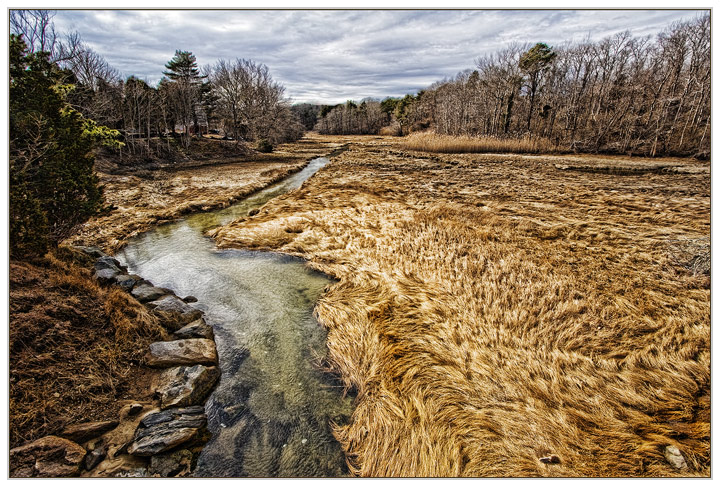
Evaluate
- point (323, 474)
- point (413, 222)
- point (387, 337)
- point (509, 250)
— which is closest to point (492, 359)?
point (387, 337)

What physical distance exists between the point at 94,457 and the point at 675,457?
16.6 feet

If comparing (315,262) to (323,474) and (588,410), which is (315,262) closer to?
(323,474)

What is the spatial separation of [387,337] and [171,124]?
122 ft

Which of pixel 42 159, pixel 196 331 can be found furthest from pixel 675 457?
pixel 42 159

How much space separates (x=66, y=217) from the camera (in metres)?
5.36

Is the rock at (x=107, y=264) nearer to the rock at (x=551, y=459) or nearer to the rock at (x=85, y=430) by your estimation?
the rock at (x=85, y=430)

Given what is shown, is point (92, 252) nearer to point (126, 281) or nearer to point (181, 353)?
point (126, 281)

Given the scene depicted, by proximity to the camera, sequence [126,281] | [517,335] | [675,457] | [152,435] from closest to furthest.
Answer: [675,457] < [152,435] < [517,335] < [126,281]

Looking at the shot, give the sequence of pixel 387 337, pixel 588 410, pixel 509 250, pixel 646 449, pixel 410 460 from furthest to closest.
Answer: pixel 509 250
pixel 387 337
pixel 588 410
pixel 410 460
pixel 646 449

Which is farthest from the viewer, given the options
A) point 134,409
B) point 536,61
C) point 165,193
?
point 536,61

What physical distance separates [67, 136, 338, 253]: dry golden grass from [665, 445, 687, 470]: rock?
10.8 meters

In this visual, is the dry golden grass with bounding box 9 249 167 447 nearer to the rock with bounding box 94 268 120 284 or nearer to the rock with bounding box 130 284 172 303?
the rock with bounding box 130 284 172 303

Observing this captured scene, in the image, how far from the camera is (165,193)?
14469 millimetres

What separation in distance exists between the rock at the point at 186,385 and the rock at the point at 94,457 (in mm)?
638
